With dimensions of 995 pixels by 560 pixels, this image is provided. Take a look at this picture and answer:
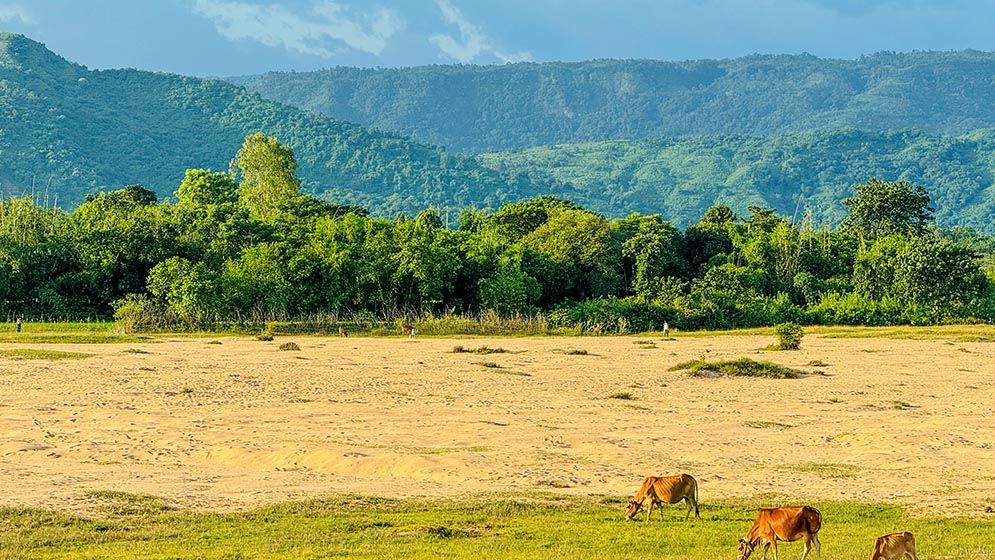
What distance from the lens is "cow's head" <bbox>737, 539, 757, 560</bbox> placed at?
14.3 metres

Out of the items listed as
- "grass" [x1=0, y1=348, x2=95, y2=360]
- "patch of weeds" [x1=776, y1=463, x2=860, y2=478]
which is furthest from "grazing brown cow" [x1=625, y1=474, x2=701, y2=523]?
"grass" [x1=0, y1=348, x2=95, y2=360]

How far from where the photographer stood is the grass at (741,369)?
1587 inches

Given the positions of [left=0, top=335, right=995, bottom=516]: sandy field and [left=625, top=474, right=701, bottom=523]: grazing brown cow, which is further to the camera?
[left=0, top=335, right=995, bottom=516]: sandy field

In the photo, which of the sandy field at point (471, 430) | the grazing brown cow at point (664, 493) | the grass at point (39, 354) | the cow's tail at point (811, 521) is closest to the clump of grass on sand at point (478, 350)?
the sandy field at point (471, 430)

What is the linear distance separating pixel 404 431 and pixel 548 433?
3.04 m

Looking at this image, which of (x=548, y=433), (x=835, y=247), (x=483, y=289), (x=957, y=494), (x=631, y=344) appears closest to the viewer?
(x=957, y=494)

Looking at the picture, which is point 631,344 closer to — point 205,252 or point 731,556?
point 205,252

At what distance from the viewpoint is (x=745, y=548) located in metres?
14.3

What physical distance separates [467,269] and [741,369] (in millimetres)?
34426

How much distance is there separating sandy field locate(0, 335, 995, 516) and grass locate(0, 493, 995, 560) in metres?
1.10

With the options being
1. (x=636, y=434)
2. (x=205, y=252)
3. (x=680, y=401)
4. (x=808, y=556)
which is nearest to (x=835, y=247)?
(x=205, y=252)

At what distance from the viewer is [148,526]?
17094 mm

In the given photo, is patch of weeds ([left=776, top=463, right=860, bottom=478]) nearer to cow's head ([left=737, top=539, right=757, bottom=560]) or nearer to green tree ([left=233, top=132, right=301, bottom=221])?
cow's head ([left=737, top=539, right=757, bottom=560])

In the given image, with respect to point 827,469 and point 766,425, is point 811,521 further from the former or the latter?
point 766,425
